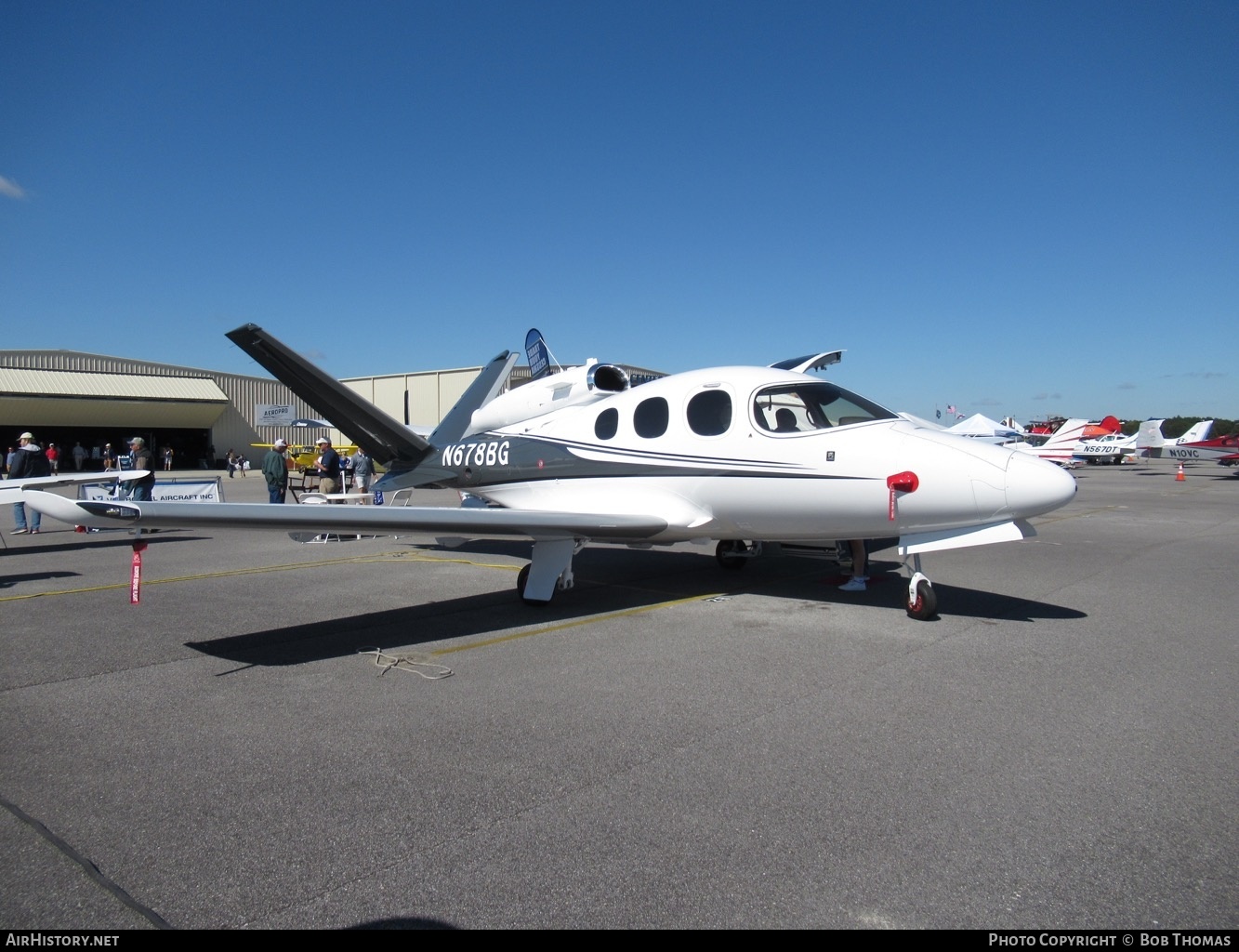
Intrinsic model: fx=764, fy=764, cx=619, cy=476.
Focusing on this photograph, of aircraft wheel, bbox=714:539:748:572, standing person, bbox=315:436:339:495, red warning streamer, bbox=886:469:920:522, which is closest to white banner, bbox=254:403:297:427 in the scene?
standing person, bbox=315:436:339:495

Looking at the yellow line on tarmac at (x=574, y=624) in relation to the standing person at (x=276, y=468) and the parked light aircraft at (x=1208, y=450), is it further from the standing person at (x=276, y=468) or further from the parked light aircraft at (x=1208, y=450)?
the parked light aircraft at (x=1208, y=450)

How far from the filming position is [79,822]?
138 inches

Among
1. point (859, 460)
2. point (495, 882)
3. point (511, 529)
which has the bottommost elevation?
point (495, 882)

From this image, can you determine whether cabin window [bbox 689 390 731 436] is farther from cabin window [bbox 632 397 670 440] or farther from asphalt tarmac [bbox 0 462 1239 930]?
asphalt tarmac [bbox 0 462 1239 930]

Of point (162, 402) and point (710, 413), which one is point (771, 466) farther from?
point (162, 402)

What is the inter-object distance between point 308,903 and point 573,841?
107cm

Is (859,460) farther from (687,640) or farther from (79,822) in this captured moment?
(79,822)

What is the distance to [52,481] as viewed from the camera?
487 inches

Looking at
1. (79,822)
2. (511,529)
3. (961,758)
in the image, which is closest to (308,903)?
(79,822)

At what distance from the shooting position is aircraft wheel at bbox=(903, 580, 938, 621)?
7.51 metres

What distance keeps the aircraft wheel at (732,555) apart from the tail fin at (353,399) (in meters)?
4.68

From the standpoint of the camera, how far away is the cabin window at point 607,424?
920cm

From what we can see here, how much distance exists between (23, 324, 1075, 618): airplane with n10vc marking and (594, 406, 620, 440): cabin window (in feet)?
0.06

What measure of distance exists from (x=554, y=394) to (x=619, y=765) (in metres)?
6.99
